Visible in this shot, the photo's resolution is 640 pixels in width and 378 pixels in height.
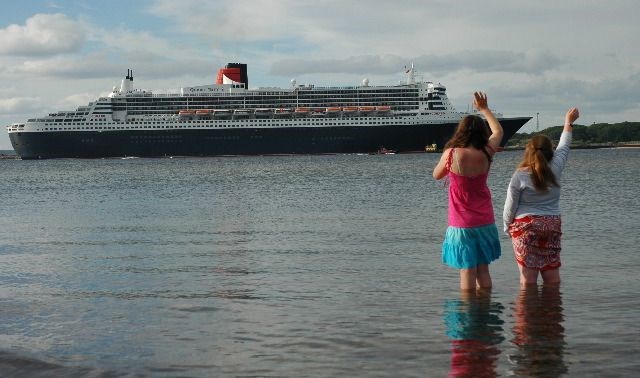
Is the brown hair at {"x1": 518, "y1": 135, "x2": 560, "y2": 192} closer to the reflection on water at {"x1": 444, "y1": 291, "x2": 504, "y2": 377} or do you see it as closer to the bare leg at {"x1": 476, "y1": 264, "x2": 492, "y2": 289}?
the bare leg at {"x1": 476, "y1": 264, "x2": 492, "y2": 289}

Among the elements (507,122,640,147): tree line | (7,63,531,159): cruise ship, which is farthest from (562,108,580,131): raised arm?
(507,122,640,147): tree line

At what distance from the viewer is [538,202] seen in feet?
23.8

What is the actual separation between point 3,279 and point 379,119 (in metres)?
84.7

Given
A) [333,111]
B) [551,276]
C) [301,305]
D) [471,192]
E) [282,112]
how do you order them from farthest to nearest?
[333,111] → [282,112] → [301,305] → [551,276] → [471,192]

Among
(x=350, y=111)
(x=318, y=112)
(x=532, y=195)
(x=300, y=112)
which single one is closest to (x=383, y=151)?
(x=350, y=111)

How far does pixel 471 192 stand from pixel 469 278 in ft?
3.03

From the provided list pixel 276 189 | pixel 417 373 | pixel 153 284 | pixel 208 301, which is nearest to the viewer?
pixel 417 373

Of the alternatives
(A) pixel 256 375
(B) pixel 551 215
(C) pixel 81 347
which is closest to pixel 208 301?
(C) pixel 81 347

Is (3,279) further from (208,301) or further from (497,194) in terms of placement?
(497,194)

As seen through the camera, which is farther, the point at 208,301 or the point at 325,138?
the point at 325,138

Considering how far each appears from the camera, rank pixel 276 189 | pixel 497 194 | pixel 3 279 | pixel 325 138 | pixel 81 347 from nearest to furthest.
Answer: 1. pixel 81 347
2. pixel 3 279
3. pixel 497 194
4. pixel 276 189
5. pixel 325 138

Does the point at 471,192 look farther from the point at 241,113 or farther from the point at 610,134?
the point at 610,134

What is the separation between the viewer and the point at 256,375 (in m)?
5.97

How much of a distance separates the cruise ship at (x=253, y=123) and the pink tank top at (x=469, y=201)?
284ft
